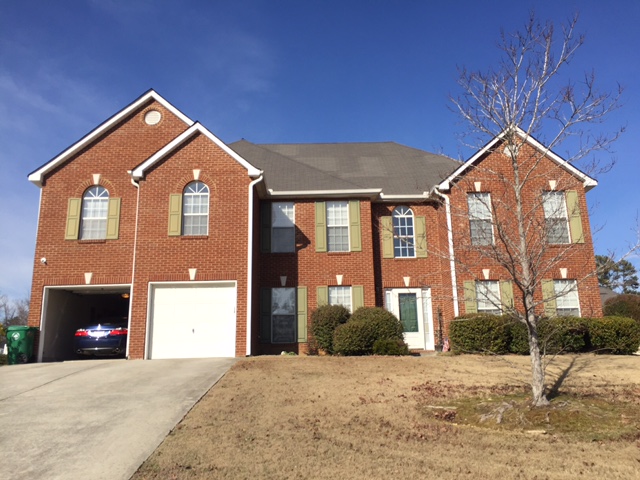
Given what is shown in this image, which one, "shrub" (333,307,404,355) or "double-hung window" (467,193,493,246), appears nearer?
"double-hung window" (467,193,493,246)

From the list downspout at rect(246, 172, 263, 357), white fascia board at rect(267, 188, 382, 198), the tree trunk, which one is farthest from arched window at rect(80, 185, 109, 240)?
the tree trunk

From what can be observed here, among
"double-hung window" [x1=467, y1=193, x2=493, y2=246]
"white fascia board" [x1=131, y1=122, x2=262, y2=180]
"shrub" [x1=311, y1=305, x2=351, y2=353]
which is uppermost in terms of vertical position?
"white fascia board" [x1=131, y1=122, x2=262, y2=180]

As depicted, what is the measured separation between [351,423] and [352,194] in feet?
35.4

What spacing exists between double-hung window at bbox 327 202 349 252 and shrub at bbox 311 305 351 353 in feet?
7.72

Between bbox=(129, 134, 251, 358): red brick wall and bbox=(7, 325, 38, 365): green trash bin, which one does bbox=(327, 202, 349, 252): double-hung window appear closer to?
bbox=(129, 134, 251, 358): red brick wall

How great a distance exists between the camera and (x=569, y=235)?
1577 centimetres

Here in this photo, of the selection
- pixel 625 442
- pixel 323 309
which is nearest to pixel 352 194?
pixel 323 309

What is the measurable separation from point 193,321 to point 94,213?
202 inches

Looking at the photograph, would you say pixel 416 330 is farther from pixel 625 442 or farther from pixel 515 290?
pixel 625 442

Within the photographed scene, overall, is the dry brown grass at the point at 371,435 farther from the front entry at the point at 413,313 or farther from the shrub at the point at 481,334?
the front entry at the point at 413,313

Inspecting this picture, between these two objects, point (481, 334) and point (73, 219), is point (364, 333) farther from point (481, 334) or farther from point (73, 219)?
point (73, 219)

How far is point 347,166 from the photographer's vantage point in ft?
66.2

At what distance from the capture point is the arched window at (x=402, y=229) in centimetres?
1717

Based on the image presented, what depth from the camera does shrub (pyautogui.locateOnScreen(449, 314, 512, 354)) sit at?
1354 cm
